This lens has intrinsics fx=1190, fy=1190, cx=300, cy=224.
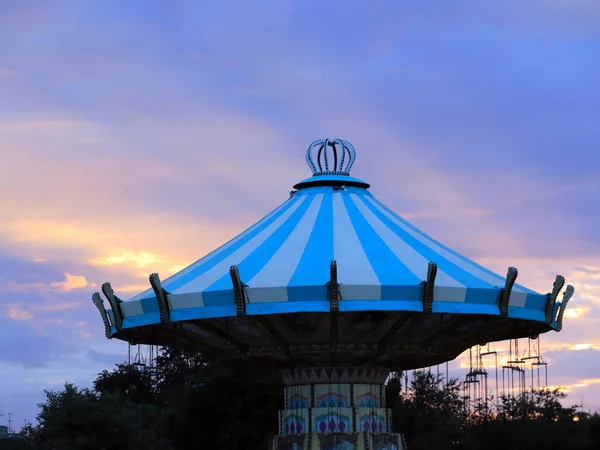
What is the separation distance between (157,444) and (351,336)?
76.2 feet

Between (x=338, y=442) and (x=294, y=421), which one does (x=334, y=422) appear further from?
(x=294, y=421)

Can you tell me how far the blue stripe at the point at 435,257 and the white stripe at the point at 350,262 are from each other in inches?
25.2

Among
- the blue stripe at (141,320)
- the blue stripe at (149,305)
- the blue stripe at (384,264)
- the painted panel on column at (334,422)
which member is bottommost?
the painted panel on column at (334,422)

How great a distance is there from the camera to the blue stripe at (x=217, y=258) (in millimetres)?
17125

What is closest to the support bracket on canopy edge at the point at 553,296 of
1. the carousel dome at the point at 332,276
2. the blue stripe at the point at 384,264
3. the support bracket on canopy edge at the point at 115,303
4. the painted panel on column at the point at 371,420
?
the carousel dome at the point at 332,276

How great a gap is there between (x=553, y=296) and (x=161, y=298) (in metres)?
5.69

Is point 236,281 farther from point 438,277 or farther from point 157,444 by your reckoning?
point 157,444

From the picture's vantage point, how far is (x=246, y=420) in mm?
41125

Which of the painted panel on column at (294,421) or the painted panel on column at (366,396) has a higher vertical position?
the painted panel on column at (366,396)

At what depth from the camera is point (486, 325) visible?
59.9 feet

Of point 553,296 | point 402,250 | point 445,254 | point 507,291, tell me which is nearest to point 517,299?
point 507,291

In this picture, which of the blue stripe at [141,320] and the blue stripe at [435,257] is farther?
the blue stripe at [141,320]

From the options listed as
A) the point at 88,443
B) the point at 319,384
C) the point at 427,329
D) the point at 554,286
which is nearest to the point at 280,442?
the point at 319,384

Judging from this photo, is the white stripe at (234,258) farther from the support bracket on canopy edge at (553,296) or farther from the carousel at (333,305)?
the support bracket on canopy edge at (553,296)
